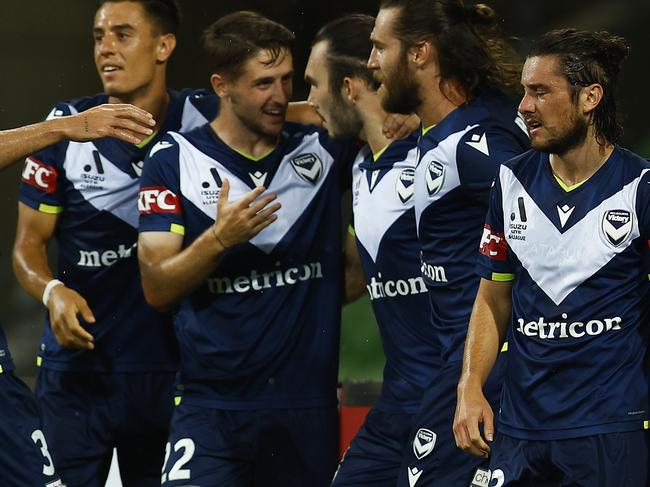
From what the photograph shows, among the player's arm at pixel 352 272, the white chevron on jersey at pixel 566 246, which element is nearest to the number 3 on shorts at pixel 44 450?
the player's arm at pixel 352 272

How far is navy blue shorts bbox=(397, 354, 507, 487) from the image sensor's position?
4422 millimetres

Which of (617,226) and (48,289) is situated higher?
(617,226)

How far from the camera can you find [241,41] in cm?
523

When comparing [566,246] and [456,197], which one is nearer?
[566,246]

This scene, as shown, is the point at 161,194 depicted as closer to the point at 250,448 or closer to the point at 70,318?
the point at 70,318

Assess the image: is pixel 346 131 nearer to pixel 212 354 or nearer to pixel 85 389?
pixel 212 354

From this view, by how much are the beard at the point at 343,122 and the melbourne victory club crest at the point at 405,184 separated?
13.3 inches

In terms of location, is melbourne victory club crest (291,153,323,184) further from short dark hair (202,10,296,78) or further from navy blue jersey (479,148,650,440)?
navy blue jersey (479,148,650,440)

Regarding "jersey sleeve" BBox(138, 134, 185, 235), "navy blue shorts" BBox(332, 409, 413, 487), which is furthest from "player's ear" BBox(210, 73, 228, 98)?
"navy blue shorts" BBox(332, 409, 413, 487)

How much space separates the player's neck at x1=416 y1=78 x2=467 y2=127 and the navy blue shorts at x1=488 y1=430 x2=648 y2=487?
1283 mm

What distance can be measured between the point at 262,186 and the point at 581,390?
1618mm

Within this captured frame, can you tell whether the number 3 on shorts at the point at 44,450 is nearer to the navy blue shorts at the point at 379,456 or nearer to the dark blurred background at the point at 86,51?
the navy blue shorts at the point at 379,456

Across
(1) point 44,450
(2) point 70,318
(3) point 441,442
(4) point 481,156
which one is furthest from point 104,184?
(3) point 441,442

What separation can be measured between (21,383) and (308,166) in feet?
4.42
